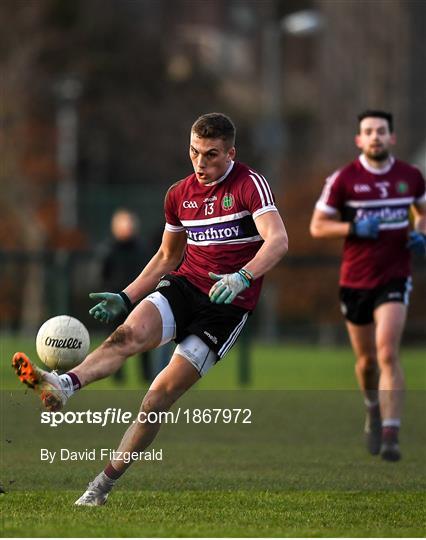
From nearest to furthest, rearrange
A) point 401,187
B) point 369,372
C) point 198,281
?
point 198,281, point 401,187, point 369,372

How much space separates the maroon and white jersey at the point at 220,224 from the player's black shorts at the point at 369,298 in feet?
8.81

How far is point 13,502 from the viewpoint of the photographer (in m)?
8.52

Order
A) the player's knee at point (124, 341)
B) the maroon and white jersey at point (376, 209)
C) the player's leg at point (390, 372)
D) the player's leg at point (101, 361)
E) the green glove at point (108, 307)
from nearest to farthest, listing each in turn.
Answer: the player's leg at point (101, 361)
the player's knee at point (124, 341)
the green glove at point (108, 307)
the player's leg at point (390, 372)
the maroon and white jersey at point (376, 209)

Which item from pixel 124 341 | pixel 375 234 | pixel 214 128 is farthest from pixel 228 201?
pixel 375 234

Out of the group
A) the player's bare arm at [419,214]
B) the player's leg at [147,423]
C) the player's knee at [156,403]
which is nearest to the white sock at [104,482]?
the player's leg at [147,423]

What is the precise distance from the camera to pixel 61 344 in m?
8.21

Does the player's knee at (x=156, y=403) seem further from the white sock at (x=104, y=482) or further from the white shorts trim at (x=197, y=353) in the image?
the white sock at (x=104, y=482)

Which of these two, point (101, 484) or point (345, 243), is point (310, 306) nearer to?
point (345, 243)

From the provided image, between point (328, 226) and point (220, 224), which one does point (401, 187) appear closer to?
point (328, 226)

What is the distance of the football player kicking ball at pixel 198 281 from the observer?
818 cm

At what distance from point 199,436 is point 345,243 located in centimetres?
223

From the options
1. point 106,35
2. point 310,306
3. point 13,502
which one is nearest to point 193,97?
point 106,35

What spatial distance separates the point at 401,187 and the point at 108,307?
3827 millimetres

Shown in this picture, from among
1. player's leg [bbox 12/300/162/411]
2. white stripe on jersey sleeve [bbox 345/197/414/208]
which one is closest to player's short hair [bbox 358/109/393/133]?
white stripe on jersey sleeve [bbox 345/197/414/208]
